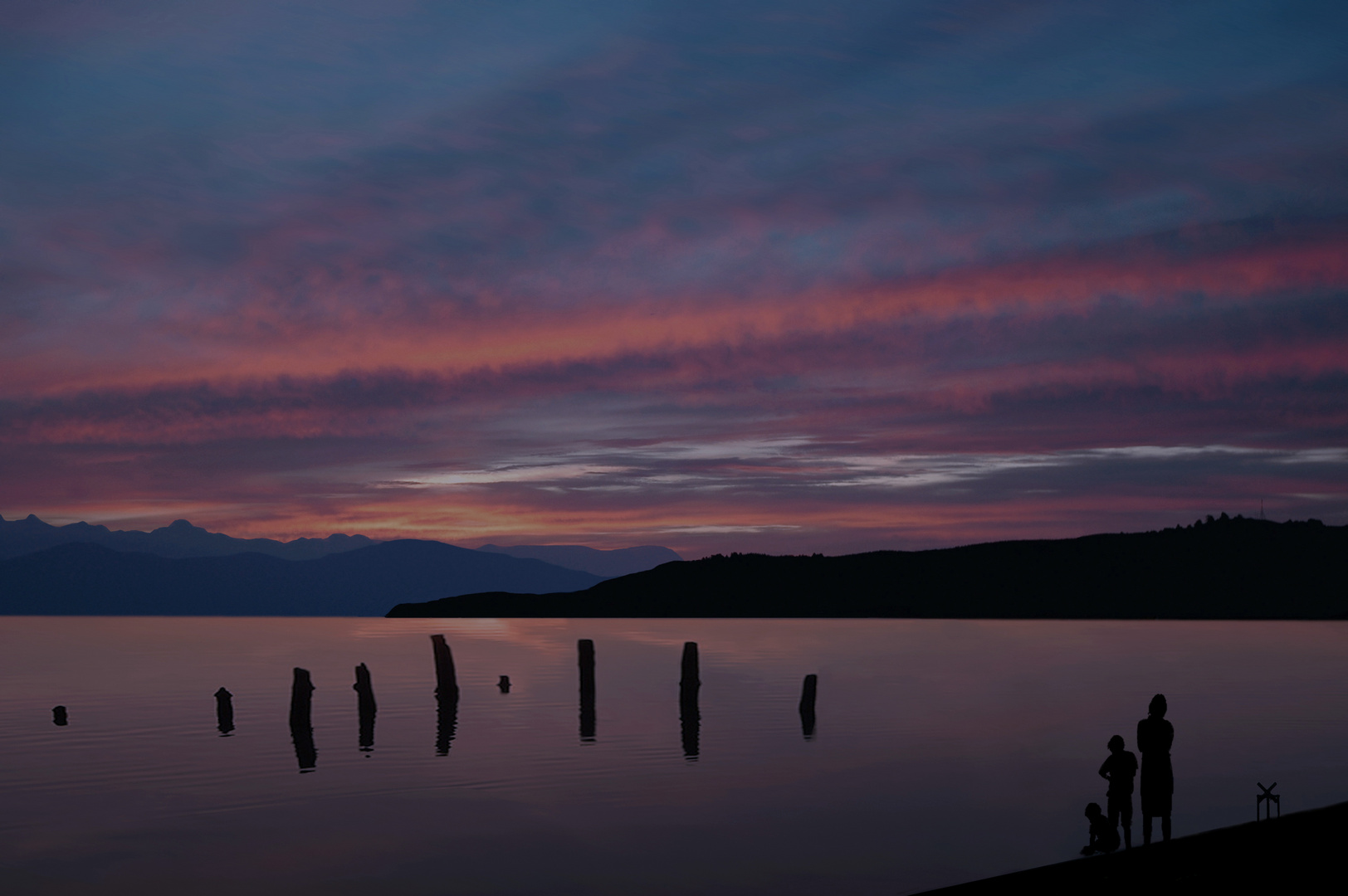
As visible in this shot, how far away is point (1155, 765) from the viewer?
16.5 m

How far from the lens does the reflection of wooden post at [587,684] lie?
45.5m

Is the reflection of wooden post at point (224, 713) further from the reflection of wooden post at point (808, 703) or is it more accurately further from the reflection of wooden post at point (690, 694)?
the reflection of wooden post at point (808, 703)

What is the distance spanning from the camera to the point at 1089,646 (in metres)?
126

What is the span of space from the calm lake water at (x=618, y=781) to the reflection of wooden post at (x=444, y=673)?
1432 mm

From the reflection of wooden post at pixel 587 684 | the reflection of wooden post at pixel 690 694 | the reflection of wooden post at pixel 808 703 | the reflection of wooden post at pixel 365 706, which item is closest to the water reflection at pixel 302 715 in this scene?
the reflection of wooden post at pixel 365 706

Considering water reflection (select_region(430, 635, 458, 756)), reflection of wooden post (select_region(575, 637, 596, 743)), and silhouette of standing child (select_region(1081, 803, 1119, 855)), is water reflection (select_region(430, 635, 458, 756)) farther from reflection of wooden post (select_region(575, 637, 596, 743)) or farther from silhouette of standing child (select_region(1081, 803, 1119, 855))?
silhouette of standing child (select_region(1081, 803, 1119, 855))

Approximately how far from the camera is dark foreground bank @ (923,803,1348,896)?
13250mm

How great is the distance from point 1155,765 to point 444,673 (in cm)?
3478

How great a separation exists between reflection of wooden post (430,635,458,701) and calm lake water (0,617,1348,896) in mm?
1432

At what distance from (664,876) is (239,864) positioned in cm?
804

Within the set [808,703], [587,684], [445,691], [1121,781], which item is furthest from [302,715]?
[1121,781]

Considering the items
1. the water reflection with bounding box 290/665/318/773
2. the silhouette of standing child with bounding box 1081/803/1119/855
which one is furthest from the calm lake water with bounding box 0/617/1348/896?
the silhouette of standing child with bounding box 1081/803/1119/855

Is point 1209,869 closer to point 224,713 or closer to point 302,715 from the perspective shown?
point 302,715

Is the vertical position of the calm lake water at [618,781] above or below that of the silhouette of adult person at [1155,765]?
below
